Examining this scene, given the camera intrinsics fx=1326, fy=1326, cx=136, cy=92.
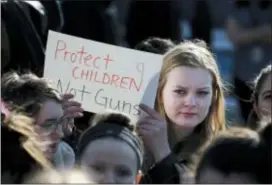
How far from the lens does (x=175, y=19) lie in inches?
417

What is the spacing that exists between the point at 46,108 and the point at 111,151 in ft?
2.58

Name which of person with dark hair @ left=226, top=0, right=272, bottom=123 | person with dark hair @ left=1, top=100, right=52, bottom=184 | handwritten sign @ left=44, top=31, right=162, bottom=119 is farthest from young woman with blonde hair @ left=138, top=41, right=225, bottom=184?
person with dark hair @ left=226, top=0, right=272, bottom=123

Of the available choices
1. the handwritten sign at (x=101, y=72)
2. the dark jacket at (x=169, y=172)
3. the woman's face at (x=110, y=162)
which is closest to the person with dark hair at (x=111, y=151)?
the woman's face at (x=110, y=162)

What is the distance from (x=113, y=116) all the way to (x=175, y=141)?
0.78m

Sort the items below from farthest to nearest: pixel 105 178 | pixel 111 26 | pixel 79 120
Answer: pixel 111 26 < pixel 79 120 < pixel 105 178

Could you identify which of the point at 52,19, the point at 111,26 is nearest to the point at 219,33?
the point at 111,26

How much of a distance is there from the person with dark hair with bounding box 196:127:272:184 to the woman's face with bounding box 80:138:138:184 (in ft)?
1.69

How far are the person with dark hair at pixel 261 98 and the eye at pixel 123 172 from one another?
55.8 inches

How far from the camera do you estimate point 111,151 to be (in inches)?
190

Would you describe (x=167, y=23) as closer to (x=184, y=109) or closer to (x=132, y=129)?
(x=184, y=109)

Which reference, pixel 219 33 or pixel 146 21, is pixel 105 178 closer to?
pixel 146 21

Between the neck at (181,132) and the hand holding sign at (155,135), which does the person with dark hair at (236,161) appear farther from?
the neck at (181,132)

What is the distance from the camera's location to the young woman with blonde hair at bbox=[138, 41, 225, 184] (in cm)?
559

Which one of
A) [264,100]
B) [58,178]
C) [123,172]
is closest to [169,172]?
[123,172]
